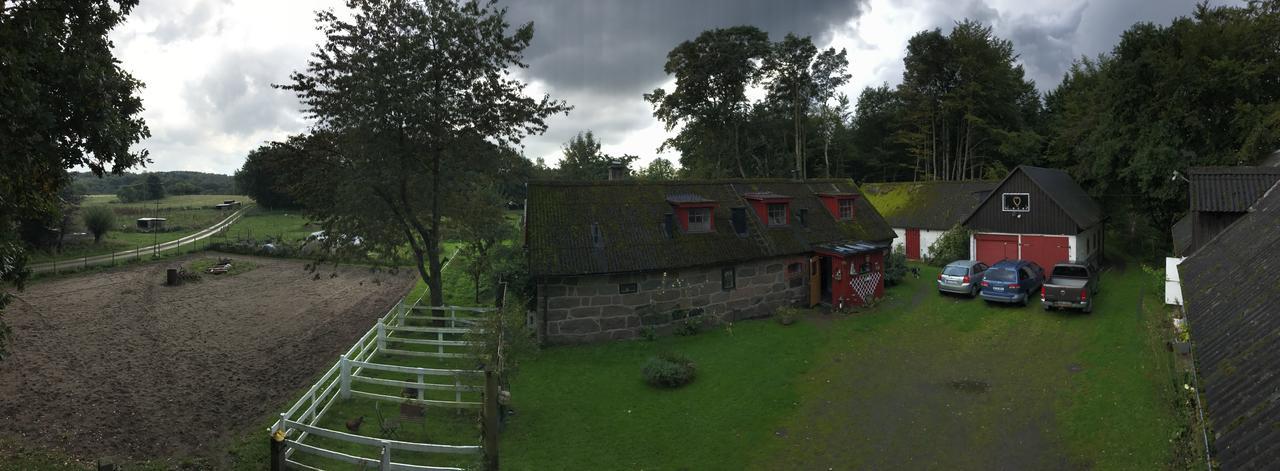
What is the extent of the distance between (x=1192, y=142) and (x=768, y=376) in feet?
93.1

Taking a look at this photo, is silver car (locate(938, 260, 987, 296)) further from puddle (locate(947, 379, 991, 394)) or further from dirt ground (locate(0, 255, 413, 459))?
dirt ground (locate(0, 255, 413, 459))

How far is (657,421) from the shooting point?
14453mm

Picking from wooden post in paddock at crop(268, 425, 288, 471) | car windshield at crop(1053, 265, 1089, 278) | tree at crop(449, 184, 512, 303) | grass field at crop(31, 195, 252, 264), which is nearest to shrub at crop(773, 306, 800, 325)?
car windshield at crop(1053, 265, 1089, 278)

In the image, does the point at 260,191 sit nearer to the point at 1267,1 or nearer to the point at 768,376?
the point at 768,376

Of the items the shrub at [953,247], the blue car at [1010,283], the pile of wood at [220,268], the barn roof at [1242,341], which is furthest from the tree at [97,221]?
the barn roof at [1242,341]

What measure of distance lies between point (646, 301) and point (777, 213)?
7.96 meters

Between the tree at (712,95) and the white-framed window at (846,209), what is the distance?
871 inches

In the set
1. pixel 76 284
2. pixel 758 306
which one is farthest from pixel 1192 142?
pixel 76 284

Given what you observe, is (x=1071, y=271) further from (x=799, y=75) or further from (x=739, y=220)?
(x=799, y=75)

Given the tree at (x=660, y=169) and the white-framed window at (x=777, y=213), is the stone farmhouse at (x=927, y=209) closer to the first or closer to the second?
the white-framed window at (x=777, y=213)

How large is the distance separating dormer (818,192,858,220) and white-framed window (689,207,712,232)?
7.85 metres

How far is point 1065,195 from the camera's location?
3106 centimetres

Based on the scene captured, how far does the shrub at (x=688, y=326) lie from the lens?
70.2 ft

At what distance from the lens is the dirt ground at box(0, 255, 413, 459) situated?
1438 centimetres
